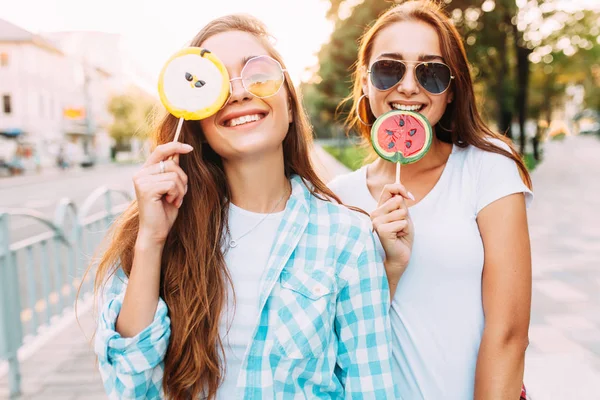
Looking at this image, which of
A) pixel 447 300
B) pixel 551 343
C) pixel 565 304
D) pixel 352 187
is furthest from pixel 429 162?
pixel 565 304

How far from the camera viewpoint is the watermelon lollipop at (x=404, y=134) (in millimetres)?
2012

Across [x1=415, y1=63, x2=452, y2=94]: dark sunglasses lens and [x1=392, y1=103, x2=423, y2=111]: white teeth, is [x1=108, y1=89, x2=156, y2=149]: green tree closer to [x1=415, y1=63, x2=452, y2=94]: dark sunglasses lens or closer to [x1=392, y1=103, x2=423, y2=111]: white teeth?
[x1=392, y1=103, x2=423, y2=111]: white teeth

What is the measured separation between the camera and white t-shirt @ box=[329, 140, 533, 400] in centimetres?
183

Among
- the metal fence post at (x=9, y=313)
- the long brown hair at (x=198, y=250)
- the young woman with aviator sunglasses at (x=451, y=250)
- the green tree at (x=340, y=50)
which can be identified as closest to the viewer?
the long brown hair at (x=198, y=250)

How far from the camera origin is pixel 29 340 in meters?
4.39

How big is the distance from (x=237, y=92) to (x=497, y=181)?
0.99m

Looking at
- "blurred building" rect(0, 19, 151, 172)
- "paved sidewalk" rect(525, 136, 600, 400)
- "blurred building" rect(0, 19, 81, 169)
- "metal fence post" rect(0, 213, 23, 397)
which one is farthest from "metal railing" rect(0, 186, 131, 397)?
"blurred building" rect(0, 19, 81, 169)

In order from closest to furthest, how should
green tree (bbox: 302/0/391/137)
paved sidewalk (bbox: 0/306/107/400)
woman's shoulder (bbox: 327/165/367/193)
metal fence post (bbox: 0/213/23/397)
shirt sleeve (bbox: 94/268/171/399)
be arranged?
shirt sleeve (bbox: 94/268/171/399)
woman's shoulder (bbox: 327/165/367/193)
metal fence post (bbox: 0/213/23/397)
paved sidewalk (bbox: 0/306/107/400)
green tree (bbox: 302/0/391/137)

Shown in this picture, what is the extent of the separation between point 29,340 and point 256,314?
11.7ft

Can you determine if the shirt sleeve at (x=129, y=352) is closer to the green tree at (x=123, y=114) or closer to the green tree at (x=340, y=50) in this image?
the green tree at (x=340, y=50)

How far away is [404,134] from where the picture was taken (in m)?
2.00

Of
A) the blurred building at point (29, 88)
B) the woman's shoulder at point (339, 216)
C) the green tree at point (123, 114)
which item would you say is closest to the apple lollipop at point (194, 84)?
the woman's shoulder at point (339, 216)

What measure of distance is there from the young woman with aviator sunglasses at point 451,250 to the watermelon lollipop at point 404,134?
9 cm

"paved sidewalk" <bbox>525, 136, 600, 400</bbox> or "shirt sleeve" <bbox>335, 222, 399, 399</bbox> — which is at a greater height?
"shirt sleeve" <bbox>335, 222, 399, 399</bbox>
